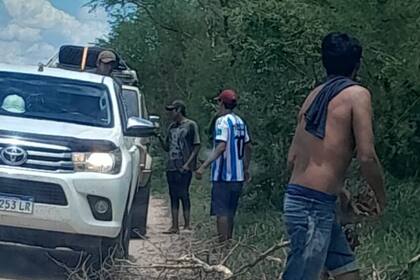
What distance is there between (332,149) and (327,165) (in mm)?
98

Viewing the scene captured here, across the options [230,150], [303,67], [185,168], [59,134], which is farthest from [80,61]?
[59,134]

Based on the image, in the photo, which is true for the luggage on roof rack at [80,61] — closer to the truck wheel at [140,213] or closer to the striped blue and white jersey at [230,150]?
the truck wheel at [140,213]

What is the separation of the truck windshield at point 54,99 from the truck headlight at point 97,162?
0.80 meters

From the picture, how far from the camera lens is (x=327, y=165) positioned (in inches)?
235

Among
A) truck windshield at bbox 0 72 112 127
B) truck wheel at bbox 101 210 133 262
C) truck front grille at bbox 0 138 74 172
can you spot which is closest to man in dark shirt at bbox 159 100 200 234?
truck windshield at bbox 0 72 112 127

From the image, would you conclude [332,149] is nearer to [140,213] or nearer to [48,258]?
[48,258]

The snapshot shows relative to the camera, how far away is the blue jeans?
6031 mm

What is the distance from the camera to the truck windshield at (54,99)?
1006 centimetres

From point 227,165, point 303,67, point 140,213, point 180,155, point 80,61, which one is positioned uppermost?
point 303,67

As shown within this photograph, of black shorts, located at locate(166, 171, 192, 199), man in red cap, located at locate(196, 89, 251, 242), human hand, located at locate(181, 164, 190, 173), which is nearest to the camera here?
man in red cap, located at locate(196, 89, 251, 242)

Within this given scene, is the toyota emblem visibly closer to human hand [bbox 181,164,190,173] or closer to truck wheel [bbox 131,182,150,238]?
truck wheel [bbox 131,182,150,238]

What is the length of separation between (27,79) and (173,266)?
2.99 metres

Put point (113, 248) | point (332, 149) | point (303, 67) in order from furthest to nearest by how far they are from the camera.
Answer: point (303, 67), point (113, 248), point (332, 149)

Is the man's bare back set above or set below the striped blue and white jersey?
above
